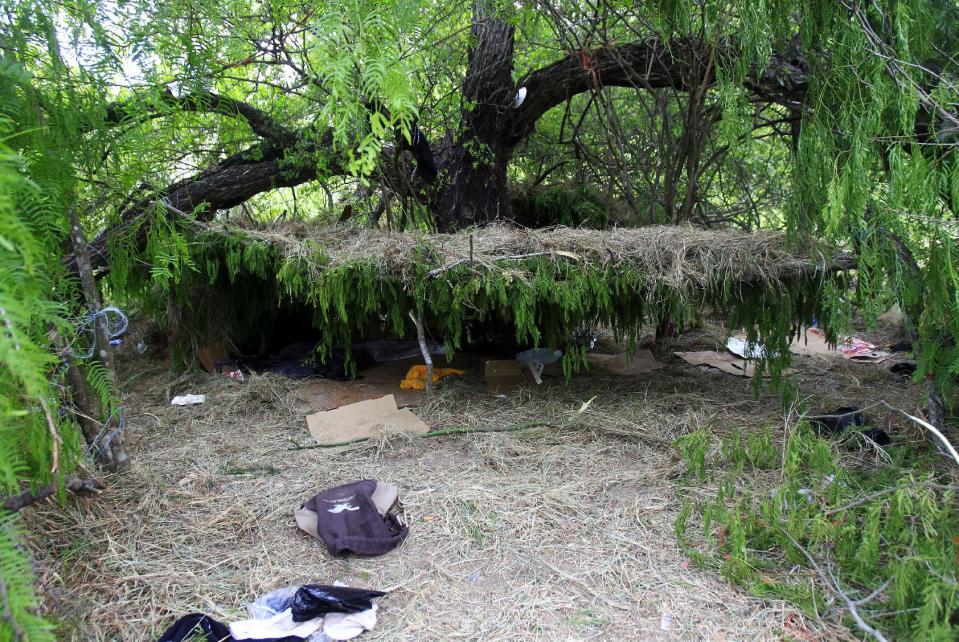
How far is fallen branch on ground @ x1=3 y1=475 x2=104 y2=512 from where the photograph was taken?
2150mm

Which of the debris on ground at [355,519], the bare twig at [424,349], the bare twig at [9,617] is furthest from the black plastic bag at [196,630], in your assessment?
the bare twig at [424,349]

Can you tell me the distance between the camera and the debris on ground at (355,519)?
8.47 feet

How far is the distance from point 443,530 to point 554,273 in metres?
1.92

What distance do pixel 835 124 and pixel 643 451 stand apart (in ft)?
7.00

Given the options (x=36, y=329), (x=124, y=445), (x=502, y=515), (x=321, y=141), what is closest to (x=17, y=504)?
(x=36, y=329)

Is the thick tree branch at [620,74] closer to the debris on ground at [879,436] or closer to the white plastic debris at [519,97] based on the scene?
the white plastic debris at [519,97]

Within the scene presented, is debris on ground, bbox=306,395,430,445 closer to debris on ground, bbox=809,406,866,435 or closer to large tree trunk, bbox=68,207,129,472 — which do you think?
large tree trunk, bbox=68,207,129,472

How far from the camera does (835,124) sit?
2875 millimetres

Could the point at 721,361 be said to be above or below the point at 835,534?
below

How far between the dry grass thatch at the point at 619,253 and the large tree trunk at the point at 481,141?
1.78 meters

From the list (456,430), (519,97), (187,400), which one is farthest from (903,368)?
(187,400)

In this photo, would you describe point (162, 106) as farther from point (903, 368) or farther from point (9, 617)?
point (903, 368)

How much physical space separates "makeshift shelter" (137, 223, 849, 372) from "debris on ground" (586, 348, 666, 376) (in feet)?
2.94

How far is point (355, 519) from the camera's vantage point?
2.72 m
